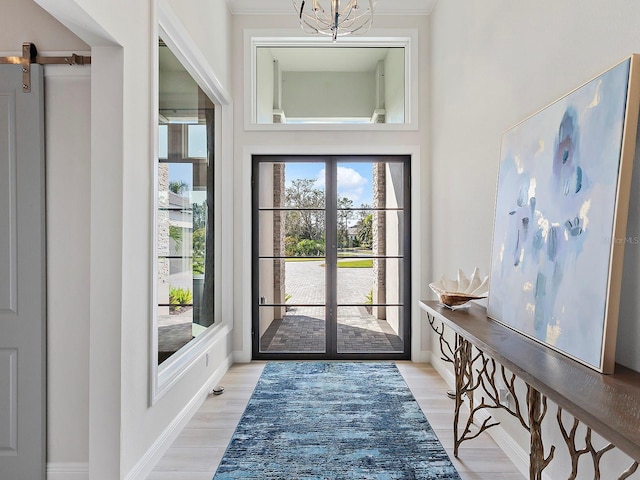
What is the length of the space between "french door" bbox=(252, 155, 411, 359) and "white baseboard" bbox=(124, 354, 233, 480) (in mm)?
988

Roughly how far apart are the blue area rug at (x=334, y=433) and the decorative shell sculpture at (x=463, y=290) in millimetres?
877

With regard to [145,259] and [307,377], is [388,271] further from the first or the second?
[145,259]

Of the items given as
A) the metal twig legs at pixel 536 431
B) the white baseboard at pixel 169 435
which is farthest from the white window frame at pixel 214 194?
the metal twig legs at pixel 536 431

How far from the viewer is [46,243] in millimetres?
1897

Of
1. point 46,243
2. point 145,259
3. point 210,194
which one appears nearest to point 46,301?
point 46,243

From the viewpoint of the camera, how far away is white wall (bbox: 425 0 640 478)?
1.50m

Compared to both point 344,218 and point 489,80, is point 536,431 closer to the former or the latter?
point 489,80

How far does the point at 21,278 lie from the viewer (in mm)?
1859

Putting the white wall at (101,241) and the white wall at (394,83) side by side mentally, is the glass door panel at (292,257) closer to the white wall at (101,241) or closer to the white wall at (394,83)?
the white wall at (394,83)

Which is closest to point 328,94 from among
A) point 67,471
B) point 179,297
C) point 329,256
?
point 329,256

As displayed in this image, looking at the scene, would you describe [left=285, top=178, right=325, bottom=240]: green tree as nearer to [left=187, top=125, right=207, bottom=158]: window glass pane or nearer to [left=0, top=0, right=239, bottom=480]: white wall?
[left=187, top=125, right=207, bottom=158]: window glass pane

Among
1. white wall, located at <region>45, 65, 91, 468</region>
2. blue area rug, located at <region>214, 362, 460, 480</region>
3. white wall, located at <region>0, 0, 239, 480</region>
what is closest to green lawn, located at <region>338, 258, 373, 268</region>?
blue area rug, located at <region>214, 362, 460, 480</region>

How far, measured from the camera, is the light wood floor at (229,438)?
2.03 m

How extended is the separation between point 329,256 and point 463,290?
1801 millimetres
